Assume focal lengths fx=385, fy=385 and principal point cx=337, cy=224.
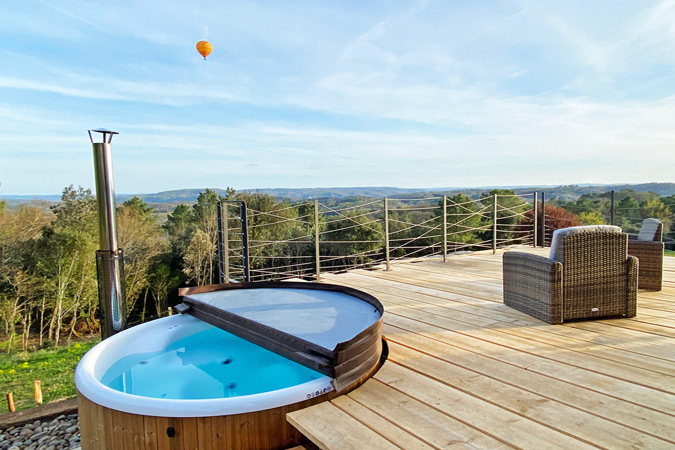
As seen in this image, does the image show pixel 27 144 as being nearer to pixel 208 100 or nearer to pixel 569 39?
pixel 208 100

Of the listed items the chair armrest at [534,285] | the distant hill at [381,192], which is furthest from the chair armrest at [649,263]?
the distant hill at [381,192]

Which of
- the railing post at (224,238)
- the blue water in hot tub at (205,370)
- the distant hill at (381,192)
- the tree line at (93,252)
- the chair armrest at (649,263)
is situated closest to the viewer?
the blue water in hot tub at (205,370)

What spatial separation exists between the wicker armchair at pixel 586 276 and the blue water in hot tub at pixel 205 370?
169 cm

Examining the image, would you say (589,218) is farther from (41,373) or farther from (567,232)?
(41,373)

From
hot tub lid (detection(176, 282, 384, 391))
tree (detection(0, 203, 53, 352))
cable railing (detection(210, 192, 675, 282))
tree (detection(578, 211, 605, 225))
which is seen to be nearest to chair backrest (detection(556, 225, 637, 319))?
hot tub lid (detection(176, 282, 384, 391))

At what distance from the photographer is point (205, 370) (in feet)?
8.22

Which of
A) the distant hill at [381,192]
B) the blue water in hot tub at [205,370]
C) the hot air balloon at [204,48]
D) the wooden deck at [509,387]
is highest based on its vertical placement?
the hot air balloon at [204,48]

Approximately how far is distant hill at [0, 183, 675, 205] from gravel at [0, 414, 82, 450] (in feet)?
6.71

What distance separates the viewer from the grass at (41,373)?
676 cm

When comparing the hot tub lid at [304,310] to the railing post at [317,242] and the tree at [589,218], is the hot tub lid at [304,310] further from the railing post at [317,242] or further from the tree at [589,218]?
the tree at [589,218]

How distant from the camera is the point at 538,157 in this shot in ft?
Answer: 34.9

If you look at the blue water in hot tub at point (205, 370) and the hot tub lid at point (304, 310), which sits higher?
the hot tub lid at point (304, 310)

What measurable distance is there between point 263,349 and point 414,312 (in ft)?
4.03

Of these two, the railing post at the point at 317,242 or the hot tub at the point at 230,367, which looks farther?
the railing post at the point at 317,242
